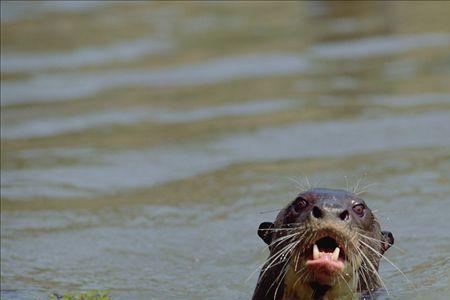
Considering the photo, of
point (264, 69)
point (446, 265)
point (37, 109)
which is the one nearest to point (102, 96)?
point (37, 109)

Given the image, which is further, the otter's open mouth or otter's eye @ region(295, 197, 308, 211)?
otter's eye @ region(295, 197, 308, 211)

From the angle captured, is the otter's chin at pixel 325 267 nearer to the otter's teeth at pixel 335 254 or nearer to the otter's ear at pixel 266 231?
the otter's teeth at pixel 335 254

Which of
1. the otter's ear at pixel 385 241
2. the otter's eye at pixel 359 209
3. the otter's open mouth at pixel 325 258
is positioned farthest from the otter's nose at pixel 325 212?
the otter's ear at pixel 385 241

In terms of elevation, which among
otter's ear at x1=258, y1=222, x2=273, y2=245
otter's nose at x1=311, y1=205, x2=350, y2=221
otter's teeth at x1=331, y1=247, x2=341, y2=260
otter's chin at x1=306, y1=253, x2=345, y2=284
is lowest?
otter's chin at x1=306, y1=253, x2=345, y2=284

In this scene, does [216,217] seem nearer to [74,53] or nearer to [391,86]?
[391,86]

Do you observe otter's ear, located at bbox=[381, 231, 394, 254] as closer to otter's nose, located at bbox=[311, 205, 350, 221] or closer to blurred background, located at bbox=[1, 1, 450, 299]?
blurred background, located at bbox=[1, 1, 450, 299]

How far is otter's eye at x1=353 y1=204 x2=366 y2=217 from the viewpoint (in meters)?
5.20

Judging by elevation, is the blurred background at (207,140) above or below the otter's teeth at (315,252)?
above

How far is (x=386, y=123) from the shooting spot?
9531 mm

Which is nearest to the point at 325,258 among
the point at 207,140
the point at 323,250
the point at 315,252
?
the point at 315,252

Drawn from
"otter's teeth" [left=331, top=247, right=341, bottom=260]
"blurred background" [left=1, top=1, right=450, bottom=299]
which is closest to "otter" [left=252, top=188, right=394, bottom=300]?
"otter's teeth" [left=331, top=247, right=341, bottom=260]

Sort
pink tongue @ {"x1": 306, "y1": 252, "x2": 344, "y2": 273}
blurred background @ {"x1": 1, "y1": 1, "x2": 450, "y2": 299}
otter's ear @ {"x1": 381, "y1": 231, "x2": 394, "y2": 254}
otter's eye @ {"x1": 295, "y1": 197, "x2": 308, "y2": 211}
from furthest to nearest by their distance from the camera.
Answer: blurred background @ {"x1": 1, "y1": 1, "x2": 450, "y2": 299}, otter's ear @ {"x1": 381, "y1": 231, "x2": 394, "y2": 254}, otter's eye @ {"x1": 295, "y1": 197, "x2": 308, "y2": 211}, pink tongue @ {"x1": 306, "y1": 252, "x2": 344, "y2": 273}

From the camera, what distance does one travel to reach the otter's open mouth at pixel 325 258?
4820 millimetres

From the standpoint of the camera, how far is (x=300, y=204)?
5141 millimetres
